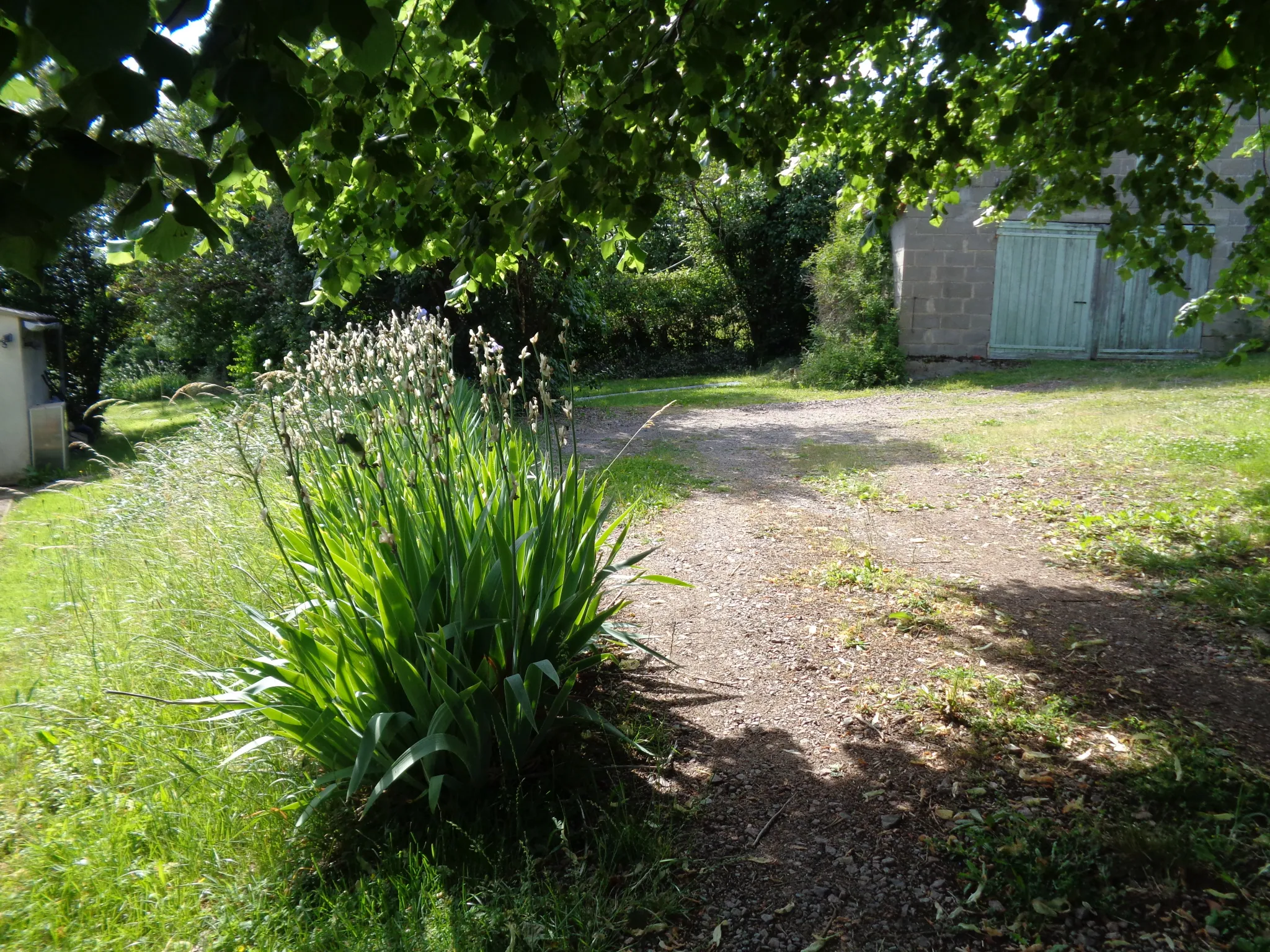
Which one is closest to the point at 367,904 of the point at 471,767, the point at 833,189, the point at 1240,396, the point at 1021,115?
the point at 471,767

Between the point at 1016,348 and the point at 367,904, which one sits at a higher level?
the point at 1016,348

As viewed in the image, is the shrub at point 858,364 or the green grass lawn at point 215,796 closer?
the green grass lawn at point 215,796

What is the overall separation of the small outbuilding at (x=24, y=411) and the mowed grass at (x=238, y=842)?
8.18 meters

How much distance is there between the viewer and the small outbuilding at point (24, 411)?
9938 millimetres

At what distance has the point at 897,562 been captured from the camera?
482cm

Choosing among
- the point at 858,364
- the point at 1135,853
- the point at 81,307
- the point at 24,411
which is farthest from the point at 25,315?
the point at 1135,853

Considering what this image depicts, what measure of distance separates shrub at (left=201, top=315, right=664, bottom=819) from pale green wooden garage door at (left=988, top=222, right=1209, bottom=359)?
1314 cm

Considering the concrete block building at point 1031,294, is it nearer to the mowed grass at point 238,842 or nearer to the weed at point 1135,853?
the weed at point 1135,853

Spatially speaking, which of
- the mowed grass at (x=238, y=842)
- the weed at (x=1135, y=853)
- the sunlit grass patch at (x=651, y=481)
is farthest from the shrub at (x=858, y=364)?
the mowed grass at (x=238, y=842)

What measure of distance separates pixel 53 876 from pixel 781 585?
11.3 feet

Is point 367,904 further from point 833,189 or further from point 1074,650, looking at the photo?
point 833,189

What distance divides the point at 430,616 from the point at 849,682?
6.12ft

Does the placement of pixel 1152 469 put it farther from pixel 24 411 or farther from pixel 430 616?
pixel 24 411

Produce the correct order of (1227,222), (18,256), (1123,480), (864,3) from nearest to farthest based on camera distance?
(18,256)
(864,3)
(1123,480)
(1227,222)
